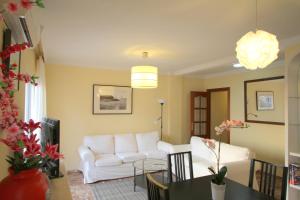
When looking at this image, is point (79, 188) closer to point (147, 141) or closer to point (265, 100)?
point (147, 141)

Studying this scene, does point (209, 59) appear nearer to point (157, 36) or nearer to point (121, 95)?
point (157, 36)

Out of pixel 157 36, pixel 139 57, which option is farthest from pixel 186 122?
pixel 157 36

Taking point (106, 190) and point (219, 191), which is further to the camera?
point (106, 190)

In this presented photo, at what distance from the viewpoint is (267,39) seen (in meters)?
1.70

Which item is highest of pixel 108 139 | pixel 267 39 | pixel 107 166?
pixel 267 39

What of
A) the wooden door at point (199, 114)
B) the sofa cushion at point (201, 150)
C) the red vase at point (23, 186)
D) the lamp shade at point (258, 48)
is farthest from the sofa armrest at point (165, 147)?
the red vase at point (23, 186)

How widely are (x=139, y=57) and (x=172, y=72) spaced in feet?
6.11

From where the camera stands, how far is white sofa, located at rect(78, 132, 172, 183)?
4.03 metres

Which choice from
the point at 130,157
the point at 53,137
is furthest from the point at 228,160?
the point at 53,137

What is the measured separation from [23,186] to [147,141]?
4268mm

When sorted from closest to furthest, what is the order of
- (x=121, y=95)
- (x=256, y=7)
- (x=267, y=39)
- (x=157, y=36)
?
(x=267, y=39) < (x=256, y=7) < (x=157, y=36) < (x=121, y=95)

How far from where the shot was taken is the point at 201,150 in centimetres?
448

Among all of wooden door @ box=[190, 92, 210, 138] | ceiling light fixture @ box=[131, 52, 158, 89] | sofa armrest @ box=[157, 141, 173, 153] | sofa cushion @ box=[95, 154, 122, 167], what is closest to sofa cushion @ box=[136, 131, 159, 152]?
sofa armrest @ box=[157, 141, 173, 153]

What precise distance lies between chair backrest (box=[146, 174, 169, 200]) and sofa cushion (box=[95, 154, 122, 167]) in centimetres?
254
